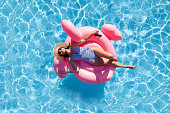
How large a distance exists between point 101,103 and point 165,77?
2294 mm

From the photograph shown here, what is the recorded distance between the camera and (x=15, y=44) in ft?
17.3

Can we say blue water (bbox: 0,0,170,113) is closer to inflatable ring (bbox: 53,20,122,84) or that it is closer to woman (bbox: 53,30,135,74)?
inflatable ring (bbox: 53,20,122,84)

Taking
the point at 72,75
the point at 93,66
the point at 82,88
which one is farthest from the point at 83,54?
the point at 82,88

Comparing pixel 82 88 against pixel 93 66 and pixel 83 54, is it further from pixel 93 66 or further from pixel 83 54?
pixel 83 54

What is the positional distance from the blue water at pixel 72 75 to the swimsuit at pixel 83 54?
1.41m

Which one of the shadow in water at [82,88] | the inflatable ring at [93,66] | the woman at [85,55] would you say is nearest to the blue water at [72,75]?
the shadow in water at [82,88]

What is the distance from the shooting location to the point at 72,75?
16.7 ft

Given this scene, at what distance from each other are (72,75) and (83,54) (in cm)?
147

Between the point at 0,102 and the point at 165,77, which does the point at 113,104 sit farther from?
the point at 0,102

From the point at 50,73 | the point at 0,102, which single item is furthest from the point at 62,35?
the point at 0,102

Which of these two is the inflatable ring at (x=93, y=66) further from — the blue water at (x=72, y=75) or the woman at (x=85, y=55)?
the blue water at (x=72, y=75)

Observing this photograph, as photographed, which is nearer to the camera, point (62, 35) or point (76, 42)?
point (76, 42)

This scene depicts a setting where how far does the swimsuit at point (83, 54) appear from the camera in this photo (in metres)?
3.78

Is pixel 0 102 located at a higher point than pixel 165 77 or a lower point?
lower
